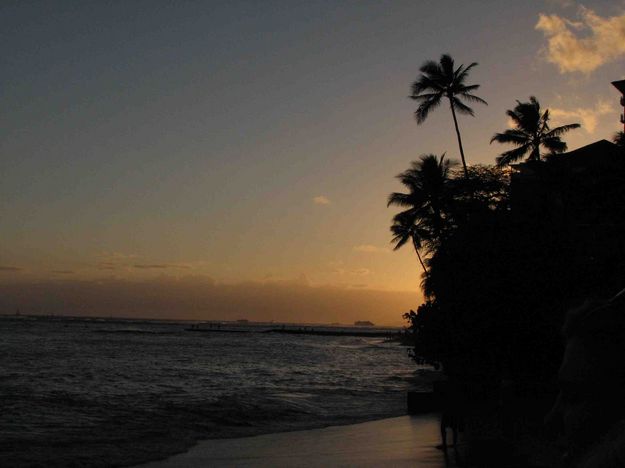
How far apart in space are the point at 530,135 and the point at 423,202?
8751 millimetres

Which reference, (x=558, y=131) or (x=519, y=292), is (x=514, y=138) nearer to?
(x=558, y=131)

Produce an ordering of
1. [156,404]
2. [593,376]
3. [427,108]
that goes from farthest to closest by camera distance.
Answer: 1. [427,108]
2. [156,404]
3. [593,376]

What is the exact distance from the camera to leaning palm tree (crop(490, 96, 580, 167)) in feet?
140

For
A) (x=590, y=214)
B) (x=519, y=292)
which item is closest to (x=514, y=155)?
(x=590, y=214)

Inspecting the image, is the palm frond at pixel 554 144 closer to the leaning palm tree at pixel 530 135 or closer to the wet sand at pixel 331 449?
the leaning palm tree at pixel 530 135

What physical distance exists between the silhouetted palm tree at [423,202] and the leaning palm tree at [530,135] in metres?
4.92

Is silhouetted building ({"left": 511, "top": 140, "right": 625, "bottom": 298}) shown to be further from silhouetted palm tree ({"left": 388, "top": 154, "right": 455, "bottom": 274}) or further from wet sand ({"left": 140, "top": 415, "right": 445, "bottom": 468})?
silhouetted palm tree ({"left": 388, "top": 154, "right": 455, "bottom": 274})

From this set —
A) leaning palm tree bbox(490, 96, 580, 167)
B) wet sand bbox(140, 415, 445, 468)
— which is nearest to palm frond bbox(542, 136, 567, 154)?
leaning palm tree bbox(490, 96, 580, 167)

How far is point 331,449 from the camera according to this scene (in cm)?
1723

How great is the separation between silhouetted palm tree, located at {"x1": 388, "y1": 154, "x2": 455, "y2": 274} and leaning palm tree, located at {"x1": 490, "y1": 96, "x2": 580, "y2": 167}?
4.92 meters

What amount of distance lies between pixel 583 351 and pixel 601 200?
844 inches

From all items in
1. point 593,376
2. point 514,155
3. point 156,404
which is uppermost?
point 514,155

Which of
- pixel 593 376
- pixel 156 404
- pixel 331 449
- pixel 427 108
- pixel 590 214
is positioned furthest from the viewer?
pixel 427 108

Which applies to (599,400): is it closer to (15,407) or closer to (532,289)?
(532,289)
